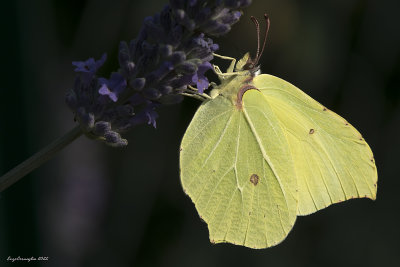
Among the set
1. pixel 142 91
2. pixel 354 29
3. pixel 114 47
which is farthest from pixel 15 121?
pixel 354 29

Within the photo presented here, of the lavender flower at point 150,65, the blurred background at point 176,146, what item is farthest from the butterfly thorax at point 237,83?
the blurred background at point 176,146

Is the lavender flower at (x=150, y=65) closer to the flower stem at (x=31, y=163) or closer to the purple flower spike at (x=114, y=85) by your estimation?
the purple flower spike at (x=114, y=85)

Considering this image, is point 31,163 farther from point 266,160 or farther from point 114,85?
point 266,160

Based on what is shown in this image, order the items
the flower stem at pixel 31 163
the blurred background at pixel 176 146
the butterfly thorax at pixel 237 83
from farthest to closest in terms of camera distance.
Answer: the blurred background at pixel 176 146 → the butterfly thorax at pixel 237 83 → the flower stem at pixel 31 163

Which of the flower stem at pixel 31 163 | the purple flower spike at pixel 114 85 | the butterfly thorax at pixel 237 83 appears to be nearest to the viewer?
the flower stem at pixel 31 163

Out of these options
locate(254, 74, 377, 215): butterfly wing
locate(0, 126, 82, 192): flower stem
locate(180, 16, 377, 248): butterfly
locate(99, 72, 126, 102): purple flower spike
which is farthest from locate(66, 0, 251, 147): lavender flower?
locate(254, 74, 377, 215): butterfly wing

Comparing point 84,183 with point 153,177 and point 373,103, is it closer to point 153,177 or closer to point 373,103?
point 153,177
